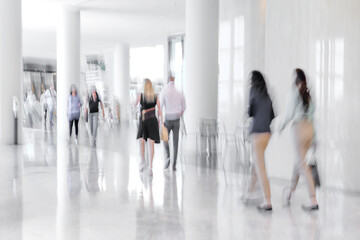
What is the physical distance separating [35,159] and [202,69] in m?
4.47

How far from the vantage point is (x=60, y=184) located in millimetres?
6871

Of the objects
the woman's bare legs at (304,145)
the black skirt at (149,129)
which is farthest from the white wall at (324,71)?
the black skirt at (149,129)

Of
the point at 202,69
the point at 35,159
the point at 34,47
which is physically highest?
the point at 34,47

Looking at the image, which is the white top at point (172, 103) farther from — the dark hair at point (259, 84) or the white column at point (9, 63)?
the white column at point (9, 63)

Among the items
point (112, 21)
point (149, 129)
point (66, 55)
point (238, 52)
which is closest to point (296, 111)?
point (149, 129)

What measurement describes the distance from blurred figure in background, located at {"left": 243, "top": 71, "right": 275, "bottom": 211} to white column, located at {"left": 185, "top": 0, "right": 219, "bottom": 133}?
18.5ft

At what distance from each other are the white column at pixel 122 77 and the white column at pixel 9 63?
14224 millimetres

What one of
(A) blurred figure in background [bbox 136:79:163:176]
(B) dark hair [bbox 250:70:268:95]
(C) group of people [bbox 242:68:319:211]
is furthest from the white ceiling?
(C) group of people [bbox 242:68:319:211]

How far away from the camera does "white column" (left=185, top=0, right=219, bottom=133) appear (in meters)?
11.1

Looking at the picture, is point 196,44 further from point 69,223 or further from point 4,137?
point 69,223

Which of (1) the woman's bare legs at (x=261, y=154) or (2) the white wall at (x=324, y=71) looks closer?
Result: (1) the woman's bare legs at (x=261, y=154)

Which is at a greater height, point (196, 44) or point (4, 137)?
point (196, 44)

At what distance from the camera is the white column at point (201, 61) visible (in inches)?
435

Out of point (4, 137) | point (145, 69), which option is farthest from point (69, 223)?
point (145, 69)
